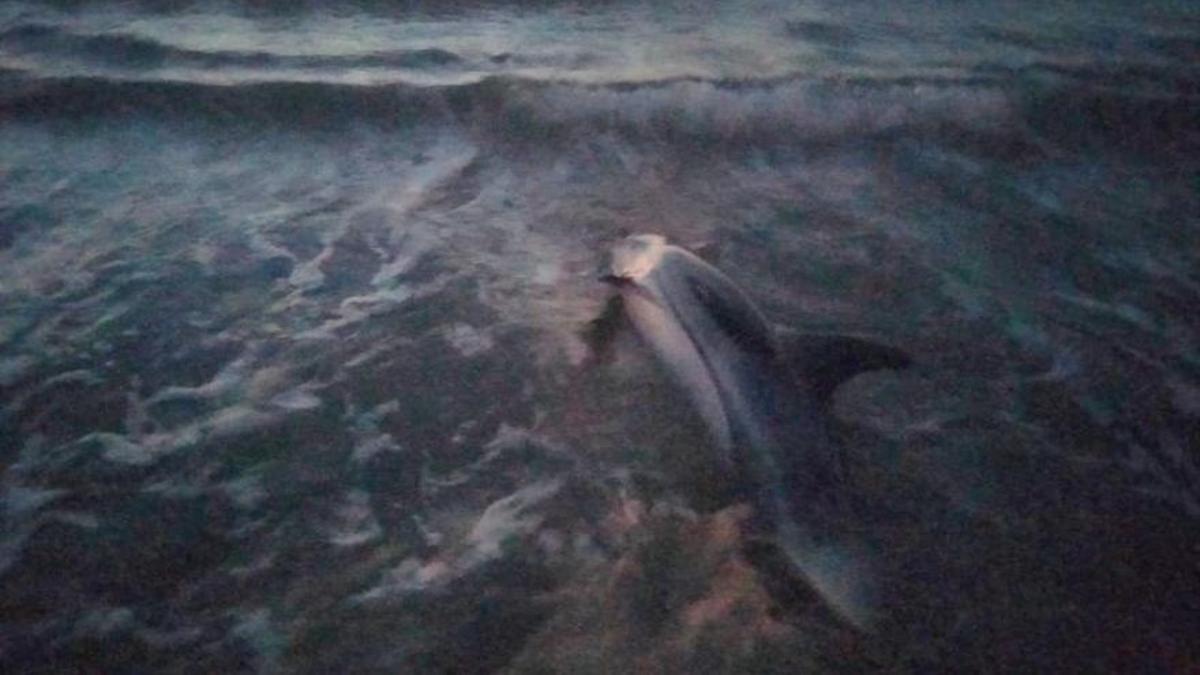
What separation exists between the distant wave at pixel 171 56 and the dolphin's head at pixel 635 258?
4501 mm

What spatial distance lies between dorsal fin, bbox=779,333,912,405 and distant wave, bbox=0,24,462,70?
19.5ft

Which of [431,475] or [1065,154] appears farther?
[1065,154]

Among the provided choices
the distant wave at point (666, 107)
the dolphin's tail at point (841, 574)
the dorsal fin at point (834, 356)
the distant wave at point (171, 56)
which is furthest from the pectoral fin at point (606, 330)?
the distant wave at point (171, 56)

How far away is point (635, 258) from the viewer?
4809 mm

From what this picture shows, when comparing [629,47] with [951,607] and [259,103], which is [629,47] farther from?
[951,607]

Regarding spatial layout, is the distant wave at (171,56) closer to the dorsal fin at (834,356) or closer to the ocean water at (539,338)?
the ocean water at (539,338)

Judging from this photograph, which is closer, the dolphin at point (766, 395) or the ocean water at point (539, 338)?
the dolphin at point (766, 395)

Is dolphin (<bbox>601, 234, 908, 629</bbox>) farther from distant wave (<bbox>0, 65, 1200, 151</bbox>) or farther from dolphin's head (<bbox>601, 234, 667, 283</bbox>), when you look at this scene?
distant wave (<bbox>0, 65, 1200, 151</bbox>)

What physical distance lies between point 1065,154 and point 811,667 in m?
6.68

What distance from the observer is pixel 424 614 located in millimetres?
3773

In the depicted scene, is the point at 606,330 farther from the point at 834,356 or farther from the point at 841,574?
the point at 841,574

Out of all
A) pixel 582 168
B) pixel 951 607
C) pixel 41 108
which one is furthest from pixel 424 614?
pixel 41 108

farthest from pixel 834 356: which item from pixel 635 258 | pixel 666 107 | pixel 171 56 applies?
pixel 171 56

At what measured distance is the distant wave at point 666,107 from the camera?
773 centimetres
